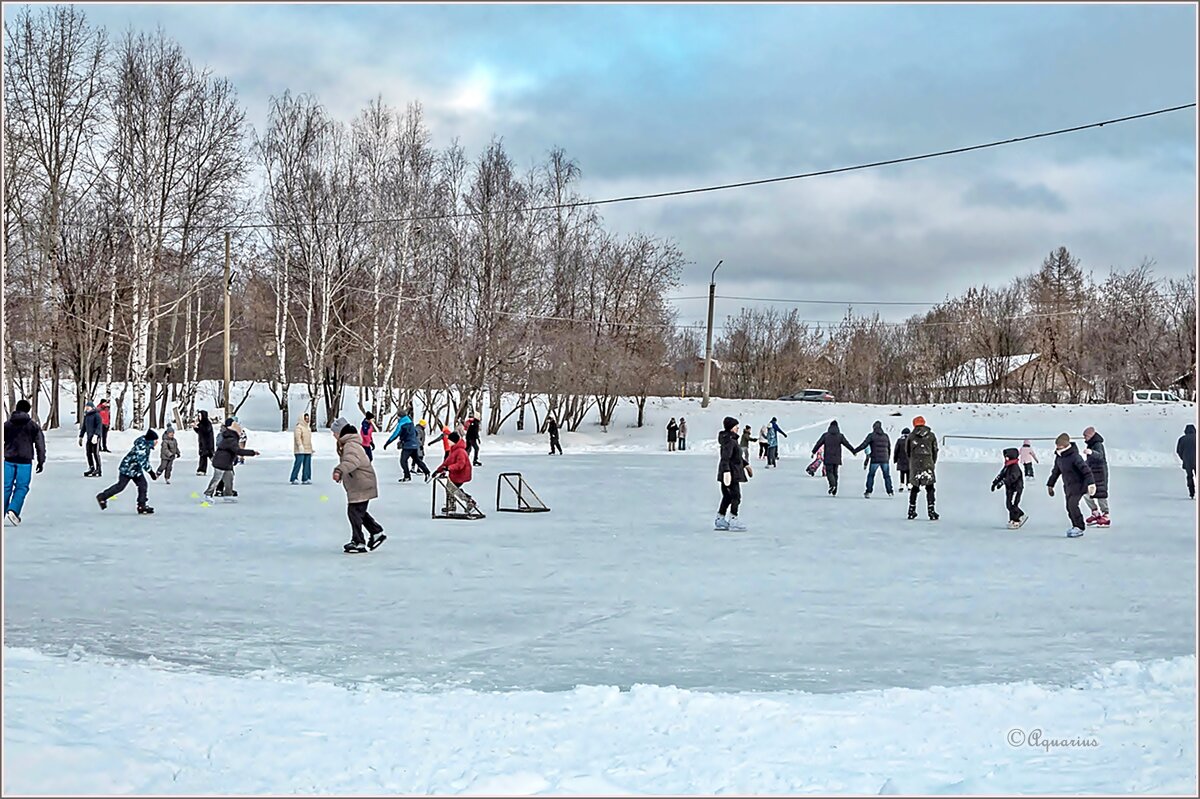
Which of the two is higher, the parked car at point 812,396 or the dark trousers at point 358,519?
the parked car at point 812,396

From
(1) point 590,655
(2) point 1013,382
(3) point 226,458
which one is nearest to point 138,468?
(3) point 226,458

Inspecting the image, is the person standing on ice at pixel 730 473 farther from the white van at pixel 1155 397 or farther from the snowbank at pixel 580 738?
the white van at pixel 1155 397

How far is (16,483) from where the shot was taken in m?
14.2

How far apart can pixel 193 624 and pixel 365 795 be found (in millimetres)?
4542

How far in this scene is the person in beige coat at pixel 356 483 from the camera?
12.4 metres

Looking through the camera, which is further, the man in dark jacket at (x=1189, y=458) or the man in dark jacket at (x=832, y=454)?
the man in dark jacket at (x=1189, y=458)

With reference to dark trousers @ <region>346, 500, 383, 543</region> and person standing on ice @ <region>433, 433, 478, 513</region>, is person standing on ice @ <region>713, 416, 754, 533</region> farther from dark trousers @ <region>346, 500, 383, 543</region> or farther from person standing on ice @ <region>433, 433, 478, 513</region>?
dark trousers @ <region>346, 500, 383, 543</region>

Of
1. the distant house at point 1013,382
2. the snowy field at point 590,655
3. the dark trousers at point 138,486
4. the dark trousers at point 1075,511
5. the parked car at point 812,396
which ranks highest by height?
the distant house at point 1013,382

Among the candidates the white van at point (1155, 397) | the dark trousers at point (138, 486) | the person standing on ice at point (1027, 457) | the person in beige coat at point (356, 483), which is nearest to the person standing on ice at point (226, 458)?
the dark trousers at point (138, 486)

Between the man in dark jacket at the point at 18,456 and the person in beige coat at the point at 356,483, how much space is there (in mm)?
4509

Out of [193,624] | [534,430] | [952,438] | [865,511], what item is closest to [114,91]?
[534,430]

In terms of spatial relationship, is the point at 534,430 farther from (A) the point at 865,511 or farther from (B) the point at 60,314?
(A) the point at 865,511

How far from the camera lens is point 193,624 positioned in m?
8.59

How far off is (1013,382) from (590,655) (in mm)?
60591
